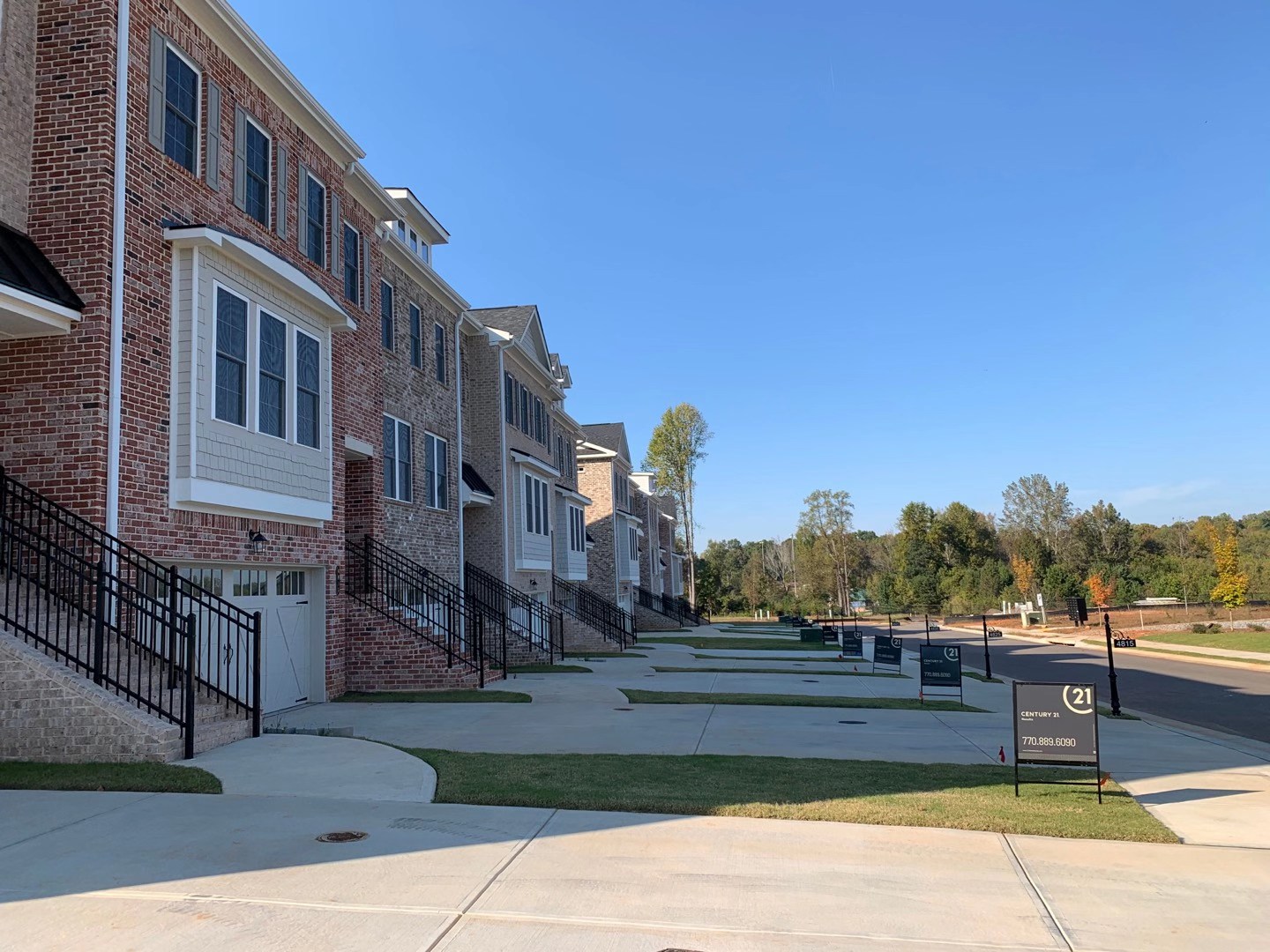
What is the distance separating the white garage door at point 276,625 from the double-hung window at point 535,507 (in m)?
12.2

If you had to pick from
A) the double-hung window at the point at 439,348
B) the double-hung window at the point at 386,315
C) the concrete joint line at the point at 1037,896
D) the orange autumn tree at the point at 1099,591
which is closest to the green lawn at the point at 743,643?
the double-hung window at the point at 439,348

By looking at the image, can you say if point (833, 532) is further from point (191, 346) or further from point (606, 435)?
Result: point (191, 346)

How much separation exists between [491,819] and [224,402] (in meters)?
7.20

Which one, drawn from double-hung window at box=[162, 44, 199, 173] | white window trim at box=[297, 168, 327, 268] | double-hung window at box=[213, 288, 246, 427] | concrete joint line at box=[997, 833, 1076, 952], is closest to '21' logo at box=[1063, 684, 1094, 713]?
concrete joint line at box=[997, 833, 1076, 952]

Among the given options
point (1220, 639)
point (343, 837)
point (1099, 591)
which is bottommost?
point (1220, 639)

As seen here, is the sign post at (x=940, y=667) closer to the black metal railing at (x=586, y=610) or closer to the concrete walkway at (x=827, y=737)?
the concrete walkway at (x=827, y=737)

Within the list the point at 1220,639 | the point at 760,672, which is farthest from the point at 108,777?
the point at 1220,639

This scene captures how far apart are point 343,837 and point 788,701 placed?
10.9m

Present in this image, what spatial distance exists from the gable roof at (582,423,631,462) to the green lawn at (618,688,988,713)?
1282 inches

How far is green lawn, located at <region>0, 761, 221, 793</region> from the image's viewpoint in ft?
24.7

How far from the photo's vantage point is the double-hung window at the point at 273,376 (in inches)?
488

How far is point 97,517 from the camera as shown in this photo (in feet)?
31.6

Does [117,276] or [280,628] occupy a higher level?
[117,276]

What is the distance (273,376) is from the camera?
1266 cm
